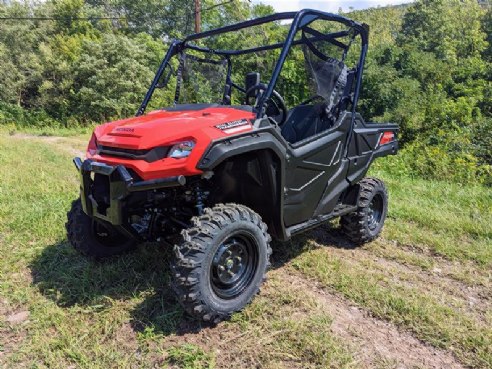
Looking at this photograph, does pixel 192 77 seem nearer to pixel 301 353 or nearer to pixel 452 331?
pixel 301 353

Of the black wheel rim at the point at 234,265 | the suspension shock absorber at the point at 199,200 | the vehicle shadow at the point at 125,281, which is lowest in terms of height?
the vehicle shadow at the point at 125,281

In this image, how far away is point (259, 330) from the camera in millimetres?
2596

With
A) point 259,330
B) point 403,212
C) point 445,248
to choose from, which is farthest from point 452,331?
point 403,212

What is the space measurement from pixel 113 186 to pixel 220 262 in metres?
0.83

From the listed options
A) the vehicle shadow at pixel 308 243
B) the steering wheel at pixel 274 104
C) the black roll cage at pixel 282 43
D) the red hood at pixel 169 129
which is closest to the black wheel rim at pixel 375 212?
the vehicle shadow at pixel 308 243

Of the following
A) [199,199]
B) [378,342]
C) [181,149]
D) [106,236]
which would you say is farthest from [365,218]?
A: [106,236]

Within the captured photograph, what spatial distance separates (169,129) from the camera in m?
2.62

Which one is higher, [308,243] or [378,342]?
[378,342]

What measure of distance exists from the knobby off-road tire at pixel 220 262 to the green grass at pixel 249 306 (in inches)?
6.3

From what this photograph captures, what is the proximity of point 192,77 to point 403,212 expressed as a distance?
2969mm

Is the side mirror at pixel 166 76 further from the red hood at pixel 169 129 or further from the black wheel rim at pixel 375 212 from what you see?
the black wheel rim at pixel 375 212

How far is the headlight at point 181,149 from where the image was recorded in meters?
2.51

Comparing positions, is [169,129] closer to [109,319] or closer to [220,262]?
[220,262]

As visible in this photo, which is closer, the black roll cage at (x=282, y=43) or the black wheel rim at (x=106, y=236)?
the black roll cage at (x=282, y=43)
